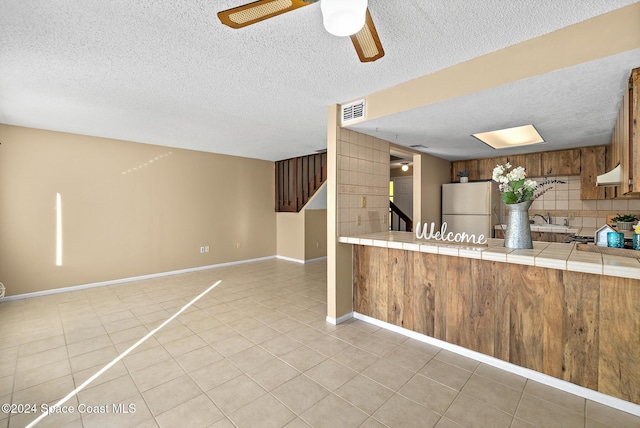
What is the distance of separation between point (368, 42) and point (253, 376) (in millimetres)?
2312

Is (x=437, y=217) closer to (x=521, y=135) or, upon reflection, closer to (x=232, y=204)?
(x=521, y=135)

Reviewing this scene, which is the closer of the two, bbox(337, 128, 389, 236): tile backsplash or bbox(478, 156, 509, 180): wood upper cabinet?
bbox(337, 128, 389, 236): tile backsplash

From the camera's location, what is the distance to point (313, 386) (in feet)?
6.54

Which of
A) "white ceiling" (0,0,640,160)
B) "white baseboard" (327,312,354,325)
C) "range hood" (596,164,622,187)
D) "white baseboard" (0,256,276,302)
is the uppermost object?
"white ceiling" (0,0,640,160)

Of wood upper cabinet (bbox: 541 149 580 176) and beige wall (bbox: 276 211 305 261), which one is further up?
wood upper cabinet (bbox: 541 149 580 176)

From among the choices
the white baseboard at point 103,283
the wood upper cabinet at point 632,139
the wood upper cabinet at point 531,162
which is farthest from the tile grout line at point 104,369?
the wood upper cabinet at point 531,162

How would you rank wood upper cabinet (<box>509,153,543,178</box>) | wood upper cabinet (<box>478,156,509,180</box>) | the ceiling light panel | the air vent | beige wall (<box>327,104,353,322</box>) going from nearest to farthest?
the air vent, beige wall (<box>327,104,353,322</box>), the ceiling light panel, wood upper cabinet (<box>509,153,543,178</box>), wood upper cabinet (<box>478,156,509,180</box>)

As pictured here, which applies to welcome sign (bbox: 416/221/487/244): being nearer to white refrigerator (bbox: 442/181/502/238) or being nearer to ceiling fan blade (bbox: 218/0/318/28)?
ceiling fan blade (bbox: 218/0/318/28)

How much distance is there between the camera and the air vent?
2.82m

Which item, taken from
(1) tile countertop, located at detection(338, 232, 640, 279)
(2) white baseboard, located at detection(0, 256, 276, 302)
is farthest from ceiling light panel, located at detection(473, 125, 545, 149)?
(2) white baseboard, located at detection(0, 256, 276, 302)

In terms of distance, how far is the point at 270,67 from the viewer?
2.18 m

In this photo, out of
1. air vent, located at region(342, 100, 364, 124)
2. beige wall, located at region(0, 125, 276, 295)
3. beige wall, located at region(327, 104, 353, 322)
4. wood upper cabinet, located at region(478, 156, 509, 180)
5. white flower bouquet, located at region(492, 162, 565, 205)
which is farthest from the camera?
wood upper cabinet, located at region(478, 156, 509, 180)

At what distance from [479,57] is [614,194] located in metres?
3.29

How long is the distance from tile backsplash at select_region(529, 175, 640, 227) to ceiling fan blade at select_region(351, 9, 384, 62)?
4.40 metres
